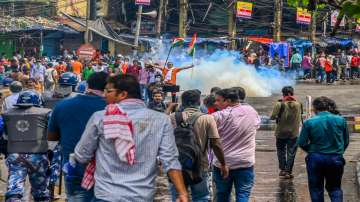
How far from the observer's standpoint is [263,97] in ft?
102

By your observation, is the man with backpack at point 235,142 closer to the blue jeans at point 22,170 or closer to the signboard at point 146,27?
the blue jeans at point 22,170

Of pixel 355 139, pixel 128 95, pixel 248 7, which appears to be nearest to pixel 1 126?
pixel 128 95

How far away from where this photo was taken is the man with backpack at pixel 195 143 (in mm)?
7680

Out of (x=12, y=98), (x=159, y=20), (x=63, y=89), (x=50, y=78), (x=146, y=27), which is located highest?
(x=159, y=20)

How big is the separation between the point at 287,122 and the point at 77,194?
257 inches

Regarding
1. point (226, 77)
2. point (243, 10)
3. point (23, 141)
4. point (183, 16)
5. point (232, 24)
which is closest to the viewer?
point (23, 141)

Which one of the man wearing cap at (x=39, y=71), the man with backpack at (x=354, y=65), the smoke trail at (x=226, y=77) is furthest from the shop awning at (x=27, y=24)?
the man with backpack at (x=354, y=65)

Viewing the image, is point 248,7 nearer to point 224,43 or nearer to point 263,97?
point 224,43

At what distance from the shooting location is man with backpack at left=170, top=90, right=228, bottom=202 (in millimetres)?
7680

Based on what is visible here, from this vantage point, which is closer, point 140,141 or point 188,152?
point 140,141

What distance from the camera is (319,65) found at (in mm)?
39656

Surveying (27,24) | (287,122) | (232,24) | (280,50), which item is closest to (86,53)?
(27,24)

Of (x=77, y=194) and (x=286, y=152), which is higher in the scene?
(x=77, y=194)

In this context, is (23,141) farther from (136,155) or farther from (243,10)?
(243,10)
